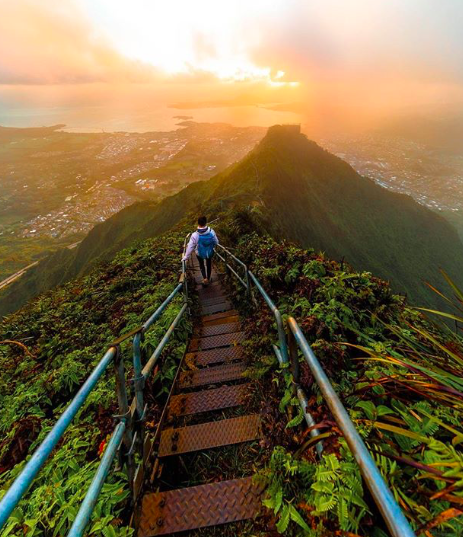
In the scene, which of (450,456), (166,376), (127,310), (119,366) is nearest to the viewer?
(450,456)

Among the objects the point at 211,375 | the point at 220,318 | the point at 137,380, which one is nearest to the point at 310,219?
the point at 220,318

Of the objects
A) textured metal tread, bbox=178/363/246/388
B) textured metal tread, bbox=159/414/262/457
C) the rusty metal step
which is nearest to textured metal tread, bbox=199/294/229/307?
the rusty metal step

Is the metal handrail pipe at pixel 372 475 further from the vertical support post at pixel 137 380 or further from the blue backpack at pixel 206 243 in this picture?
the blue backpack at pixel 206 243

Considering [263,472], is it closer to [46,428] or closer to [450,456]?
[450,456]

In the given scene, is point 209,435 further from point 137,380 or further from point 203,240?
point 203,240

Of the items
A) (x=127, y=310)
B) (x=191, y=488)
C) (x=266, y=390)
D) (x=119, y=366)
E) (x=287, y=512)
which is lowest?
(x=127, y=310)

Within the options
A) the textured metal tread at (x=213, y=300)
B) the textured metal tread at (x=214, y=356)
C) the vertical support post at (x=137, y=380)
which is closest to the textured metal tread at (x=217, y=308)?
the textured metal tread at (x=213, y=300)

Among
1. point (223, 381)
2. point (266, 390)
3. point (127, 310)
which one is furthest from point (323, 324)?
point (127, 310)
